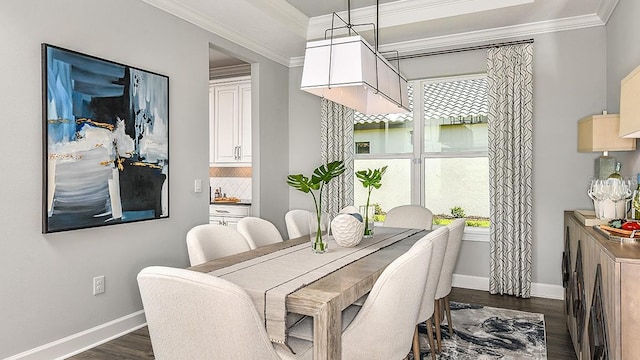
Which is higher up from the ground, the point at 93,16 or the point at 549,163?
the point at 93,16

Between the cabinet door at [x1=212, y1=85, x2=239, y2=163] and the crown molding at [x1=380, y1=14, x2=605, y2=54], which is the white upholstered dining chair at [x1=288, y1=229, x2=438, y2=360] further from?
the cabinet door at [x1=212, y1=85, x2=239, y2=163]

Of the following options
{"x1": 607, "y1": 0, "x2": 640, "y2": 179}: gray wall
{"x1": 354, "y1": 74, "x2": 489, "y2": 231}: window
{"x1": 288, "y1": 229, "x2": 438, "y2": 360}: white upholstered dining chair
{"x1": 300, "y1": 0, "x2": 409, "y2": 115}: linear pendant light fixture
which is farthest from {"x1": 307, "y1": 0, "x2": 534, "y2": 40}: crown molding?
{"x1": 288, "y1": 229, "x2": 438, "y2": 360}: white upholstered dining chair

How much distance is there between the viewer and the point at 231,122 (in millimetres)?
5664

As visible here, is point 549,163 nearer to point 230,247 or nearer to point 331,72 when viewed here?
point 331,72

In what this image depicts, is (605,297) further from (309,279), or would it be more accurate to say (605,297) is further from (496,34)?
(496,34)

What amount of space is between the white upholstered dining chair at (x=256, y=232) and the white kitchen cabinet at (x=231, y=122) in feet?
8.17

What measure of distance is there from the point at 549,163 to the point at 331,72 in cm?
278

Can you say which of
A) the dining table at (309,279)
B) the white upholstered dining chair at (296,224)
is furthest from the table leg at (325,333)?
the white upholstered dining chair at (296,224)

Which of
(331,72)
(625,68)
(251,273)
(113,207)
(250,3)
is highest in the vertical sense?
(250,3)

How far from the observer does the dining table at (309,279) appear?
1.68 meters

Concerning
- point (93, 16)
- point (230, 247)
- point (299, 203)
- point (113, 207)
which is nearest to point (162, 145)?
point (113, 207)

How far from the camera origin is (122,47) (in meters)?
3.15

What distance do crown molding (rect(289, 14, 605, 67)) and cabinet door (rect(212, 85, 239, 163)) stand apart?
6.62ft

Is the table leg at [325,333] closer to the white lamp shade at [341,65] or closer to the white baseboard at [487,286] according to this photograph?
the white lamp shade at [341,65]
